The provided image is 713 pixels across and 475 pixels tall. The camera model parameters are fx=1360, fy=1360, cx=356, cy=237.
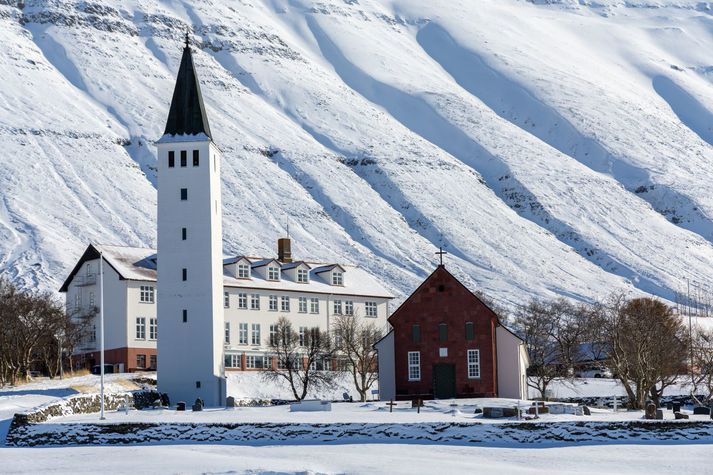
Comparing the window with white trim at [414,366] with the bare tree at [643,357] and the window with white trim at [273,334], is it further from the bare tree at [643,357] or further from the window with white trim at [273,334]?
the window with white trim at [273,334]

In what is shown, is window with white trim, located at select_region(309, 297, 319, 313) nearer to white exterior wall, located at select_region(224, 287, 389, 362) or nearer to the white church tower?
white exterior wall, located at select_region(224, 287, 389, 362)

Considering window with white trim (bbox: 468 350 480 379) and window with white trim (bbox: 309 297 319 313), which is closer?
window with white trim (bbox: 468 350 480 379)

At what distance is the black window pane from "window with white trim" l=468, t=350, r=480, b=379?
178cm

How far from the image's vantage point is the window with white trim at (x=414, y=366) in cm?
8400

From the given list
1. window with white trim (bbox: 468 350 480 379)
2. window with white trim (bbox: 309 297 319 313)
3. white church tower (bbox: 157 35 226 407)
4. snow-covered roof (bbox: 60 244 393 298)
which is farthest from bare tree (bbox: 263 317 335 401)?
window with white trim (bbox: 468 350 480 379)

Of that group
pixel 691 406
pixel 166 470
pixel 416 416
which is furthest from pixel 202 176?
pixel 166 470

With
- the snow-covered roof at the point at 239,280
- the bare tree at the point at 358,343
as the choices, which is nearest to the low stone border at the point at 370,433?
the bare tree at the point at 358,343

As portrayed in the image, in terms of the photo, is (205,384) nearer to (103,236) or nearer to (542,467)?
(542,467)

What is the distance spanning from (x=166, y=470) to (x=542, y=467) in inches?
→ 530

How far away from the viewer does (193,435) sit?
56.7 m

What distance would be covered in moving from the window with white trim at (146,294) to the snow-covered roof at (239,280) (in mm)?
723

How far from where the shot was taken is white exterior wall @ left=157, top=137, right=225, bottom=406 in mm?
83750

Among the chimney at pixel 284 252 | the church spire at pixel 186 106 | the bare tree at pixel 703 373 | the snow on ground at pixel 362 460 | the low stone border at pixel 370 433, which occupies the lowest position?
the snow on ground at pixel 362 460

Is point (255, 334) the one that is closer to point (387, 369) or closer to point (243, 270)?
point (243, 270)
